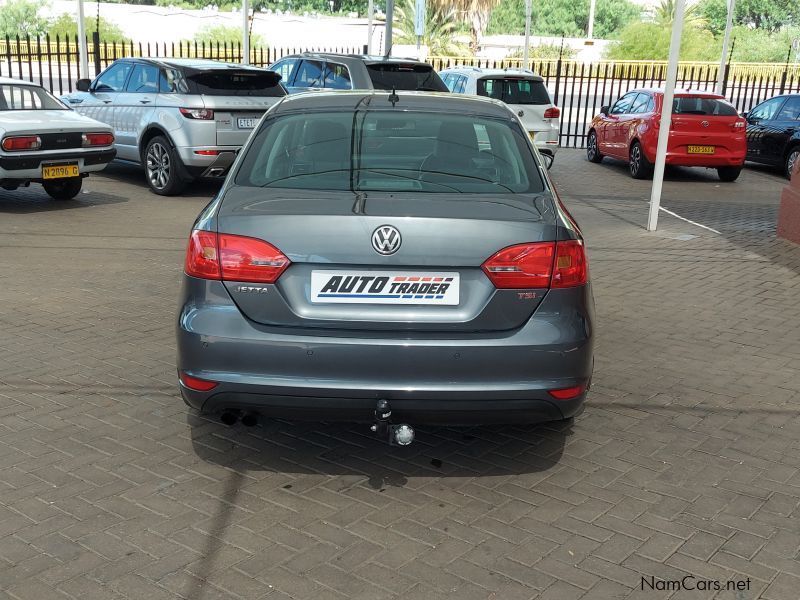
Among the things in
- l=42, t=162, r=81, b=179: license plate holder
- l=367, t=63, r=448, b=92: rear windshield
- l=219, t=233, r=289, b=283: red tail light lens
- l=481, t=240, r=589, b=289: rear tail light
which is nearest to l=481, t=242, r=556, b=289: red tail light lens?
l=481, t=240, r=589, b=289: rear tail light

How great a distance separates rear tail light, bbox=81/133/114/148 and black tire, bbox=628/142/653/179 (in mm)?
8953

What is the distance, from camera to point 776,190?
15.2 m

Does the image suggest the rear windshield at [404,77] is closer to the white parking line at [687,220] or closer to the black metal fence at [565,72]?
the black metal fence at [565,72]

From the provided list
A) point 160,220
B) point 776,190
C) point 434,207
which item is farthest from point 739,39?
point 434,207

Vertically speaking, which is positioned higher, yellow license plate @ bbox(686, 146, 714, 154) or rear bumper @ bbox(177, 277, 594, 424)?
rear bumper @ bbox(177, 277, 594, 424)

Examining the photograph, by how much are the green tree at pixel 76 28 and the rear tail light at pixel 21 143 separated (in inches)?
1728

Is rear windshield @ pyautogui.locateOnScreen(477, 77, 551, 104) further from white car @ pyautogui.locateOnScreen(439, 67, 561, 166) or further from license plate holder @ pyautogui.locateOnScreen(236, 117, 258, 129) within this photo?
license plate holder @ pyautogui.locateOnScreen(236, 117, 258, 129)

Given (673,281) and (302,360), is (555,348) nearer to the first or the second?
(302,360)

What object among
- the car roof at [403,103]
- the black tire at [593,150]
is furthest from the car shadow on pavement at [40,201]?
the black tire at [593,150]

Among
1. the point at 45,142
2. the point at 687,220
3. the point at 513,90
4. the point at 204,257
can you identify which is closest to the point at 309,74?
the point at 513,90

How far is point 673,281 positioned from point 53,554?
6227 mm

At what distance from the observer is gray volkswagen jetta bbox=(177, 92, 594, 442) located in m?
3.60

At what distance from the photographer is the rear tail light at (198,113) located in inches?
460

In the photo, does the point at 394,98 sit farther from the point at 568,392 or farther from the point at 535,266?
the point at 568,392
